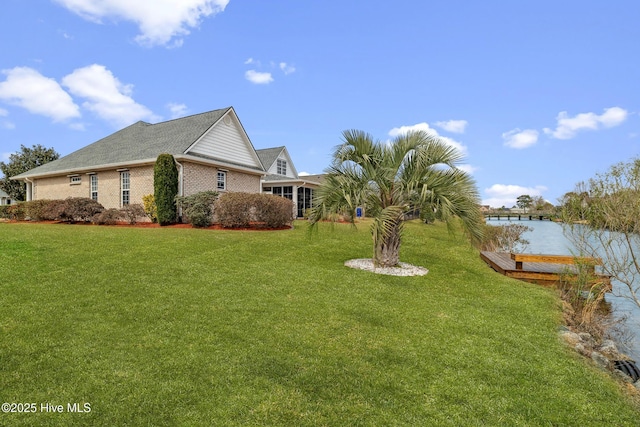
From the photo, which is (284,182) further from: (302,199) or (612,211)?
(612,211)

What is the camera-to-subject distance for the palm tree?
7887 millimetres

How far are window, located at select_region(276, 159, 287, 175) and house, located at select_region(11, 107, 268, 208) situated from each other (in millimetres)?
5244

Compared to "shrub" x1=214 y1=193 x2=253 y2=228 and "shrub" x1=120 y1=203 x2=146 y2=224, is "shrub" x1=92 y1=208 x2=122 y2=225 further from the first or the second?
"shrub" x1=214 y1=193 x2=253 y2=228


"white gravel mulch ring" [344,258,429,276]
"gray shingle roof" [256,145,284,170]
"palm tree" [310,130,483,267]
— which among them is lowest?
"white gravel mulch ring" [344,258,429,276]

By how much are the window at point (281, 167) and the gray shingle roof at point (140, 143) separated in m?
7.99

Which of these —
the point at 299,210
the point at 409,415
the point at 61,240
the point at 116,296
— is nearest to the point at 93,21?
the point at 61,240

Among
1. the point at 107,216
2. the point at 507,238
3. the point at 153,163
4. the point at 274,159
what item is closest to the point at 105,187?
the point at 107,216

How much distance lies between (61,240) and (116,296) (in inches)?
230

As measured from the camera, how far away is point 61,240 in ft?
31.2

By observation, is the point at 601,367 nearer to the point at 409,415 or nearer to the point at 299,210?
the point at 409,415

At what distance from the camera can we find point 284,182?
23297mm

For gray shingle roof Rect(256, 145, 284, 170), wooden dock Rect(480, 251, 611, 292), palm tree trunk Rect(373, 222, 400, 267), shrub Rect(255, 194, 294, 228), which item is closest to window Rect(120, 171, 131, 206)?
shrub Rect(255, 194, 294, 228)

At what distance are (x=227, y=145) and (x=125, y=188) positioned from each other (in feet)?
20.1

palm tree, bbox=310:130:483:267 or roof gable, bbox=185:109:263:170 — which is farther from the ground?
roof gable, bbox=185:109:263:170
